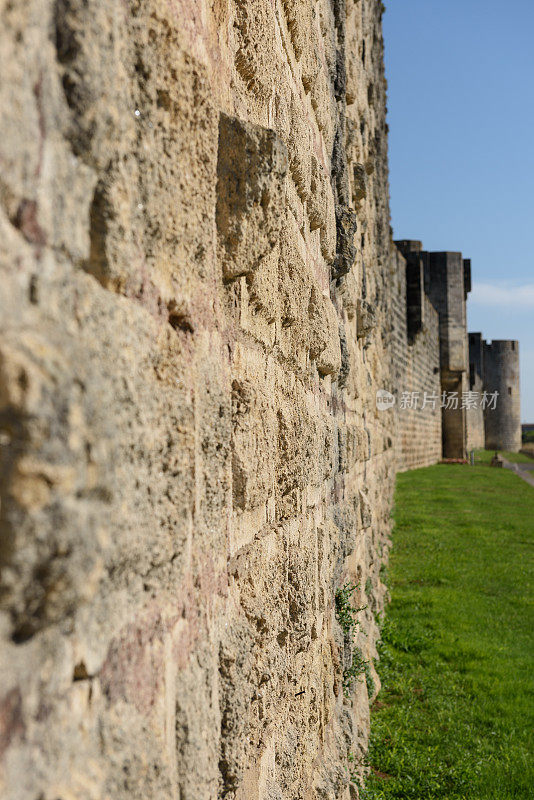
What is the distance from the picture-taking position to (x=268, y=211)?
53.1 inches

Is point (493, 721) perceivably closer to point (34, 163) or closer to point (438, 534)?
point (34, 163)

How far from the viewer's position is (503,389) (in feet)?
147

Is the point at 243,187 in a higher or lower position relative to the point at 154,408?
higher

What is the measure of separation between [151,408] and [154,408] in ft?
0.03

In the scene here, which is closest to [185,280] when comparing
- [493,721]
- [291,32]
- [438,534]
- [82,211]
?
[82,211]

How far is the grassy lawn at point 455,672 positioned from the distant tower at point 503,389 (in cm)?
3668

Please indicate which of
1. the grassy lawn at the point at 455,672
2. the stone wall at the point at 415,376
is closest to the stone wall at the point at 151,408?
the grassy lawn at the point at 455,672

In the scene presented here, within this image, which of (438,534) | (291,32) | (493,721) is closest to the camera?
(291,32)

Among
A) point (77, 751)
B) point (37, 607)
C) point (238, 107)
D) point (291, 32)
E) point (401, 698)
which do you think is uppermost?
point (291, 32)

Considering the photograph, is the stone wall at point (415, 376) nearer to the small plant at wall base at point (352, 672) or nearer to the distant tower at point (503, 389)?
the small plant at wall base at point (352, 672)

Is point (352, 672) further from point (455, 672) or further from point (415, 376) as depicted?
point (415, 376)

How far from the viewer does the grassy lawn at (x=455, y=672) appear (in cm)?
349

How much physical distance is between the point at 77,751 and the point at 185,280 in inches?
25.0
